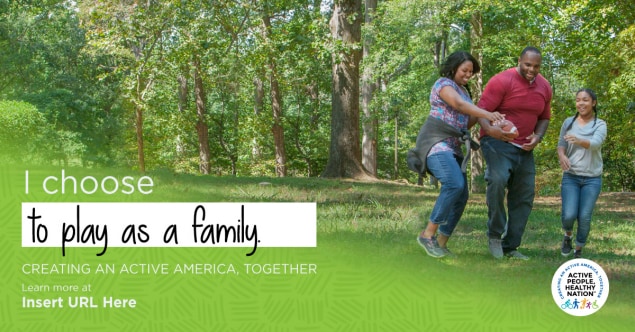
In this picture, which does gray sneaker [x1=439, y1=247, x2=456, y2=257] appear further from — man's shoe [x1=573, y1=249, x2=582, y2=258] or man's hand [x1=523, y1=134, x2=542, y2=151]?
man's shoe [x1=573, y1=249, x2=582, y2=258]

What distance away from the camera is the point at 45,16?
30297mm

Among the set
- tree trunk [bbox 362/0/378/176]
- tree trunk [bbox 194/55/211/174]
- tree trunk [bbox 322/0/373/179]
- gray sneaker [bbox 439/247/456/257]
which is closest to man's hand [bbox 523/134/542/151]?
gray sneaker [bbox 439/247/456/257]

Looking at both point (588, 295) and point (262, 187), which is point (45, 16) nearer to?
point (262, 187)

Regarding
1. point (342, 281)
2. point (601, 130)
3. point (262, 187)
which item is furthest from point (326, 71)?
point (342, 281)

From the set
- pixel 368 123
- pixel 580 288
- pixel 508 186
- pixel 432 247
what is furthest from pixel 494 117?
pixel 368 123

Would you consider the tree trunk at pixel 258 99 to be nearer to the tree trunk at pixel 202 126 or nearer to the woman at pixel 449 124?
the tree trunk at pixel 202 126

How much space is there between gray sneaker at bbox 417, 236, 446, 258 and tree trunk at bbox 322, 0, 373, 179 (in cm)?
985

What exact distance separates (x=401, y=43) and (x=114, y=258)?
19.4 meters

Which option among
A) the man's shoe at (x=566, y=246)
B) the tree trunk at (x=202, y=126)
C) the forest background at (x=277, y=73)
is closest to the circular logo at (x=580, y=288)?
the man's shoe at (x=566, y=246)

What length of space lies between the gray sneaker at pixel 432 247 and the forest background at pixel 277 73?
9347mm

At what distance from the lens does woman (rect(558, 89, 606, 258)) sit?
6539 mm

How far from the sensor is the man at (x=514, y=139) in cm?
587
